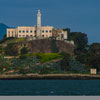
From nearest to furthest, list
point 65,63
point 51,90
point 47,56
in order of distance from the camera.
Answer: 1. point 51,90
2. point 65,63
3. point 47,56

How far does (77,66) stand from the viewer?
13775 centimetres

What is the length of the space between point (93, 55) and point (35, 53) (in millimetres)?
19293

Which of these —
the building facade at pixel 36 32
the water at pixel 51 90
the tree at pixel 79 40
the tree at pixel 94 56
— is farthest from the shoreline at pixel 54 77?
the water at pixel 51 90

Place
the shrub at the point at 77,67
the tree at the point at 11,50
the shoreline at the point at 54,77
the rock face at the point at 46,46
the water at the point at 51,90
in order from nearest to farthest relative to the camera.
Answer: the water at the point at 51,90 → the shoreline at the point at 54,77 → the shrub at the point at 77,67 → the tree at the point at 11,50 → the rock face at the point at 46,46

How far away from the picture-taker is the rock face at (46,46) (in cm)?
15212

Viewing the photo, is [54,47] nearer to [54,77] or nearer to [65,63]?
[65,63]

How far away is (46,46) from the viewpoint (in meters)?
153

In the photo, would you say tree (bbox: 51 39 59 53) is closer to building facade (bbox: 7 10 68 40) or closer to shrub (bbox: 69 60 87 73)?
building facade (bbox: 7 10 68 40)

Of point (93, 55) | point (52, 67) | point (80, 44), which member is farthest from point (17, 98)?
point (80, 44)

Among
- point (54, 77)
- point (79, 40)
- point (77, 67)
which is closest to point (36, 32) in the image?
point (79, 40)

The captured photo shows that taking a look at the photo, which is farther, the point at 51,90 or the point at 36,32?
the point at 36,32

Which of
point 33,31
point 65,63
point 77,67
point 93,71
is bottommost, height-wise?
point 93,71

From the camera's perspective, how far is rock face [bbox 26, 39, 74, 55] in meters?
152

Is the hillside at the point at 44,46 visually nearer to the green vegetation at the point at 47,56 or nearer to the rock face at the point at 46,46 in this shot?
the rock face at the point at 46,46
